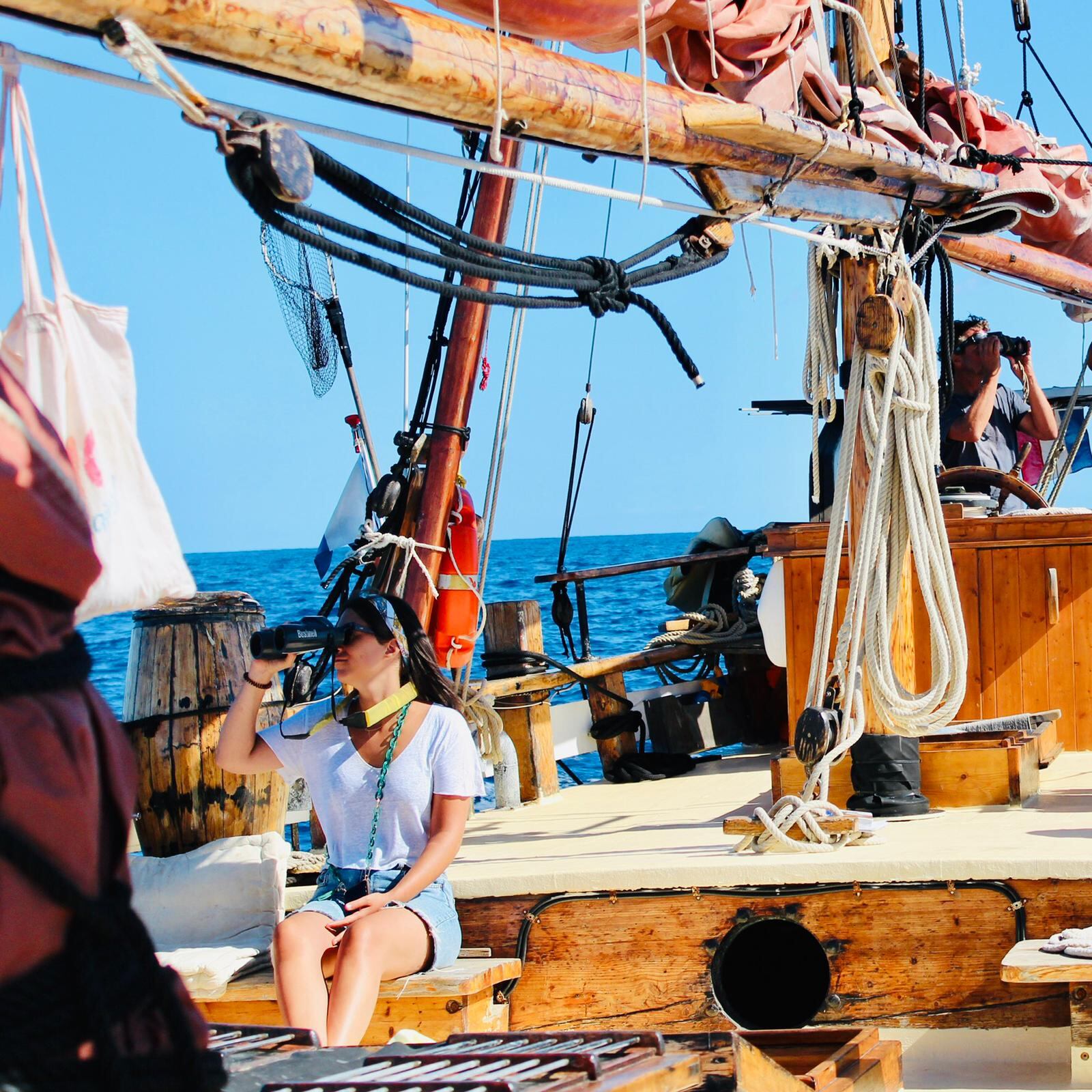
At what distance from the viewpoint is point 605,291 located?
141 inches

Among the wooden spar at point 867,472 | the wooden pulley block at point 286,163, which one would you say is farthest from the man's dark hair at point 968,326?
the wooden pulley block at point 286,163

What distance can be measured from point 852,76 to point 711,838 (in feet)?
9.24

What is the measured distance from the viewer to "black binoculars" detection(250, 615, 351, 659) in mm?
3713

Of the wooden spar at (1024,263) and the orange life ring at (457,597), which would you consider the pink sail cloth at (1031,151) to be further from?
the orange life ring at (457,597)

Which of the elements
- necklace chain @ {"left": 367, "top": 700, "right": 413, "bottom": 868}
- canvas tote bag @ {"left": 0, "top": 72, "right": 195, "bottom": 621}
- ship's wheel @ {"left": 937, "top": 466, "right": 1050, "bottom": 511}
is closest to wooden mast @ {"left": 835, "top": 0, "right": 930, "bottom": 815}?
ship's wheel @ {"left": 937, "top": 466, "right": 1050, "bottom": 511}

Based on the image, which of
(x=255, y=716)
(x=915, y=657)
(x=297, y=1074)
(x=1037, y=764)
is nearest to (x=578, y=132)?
(x=255, y=716)

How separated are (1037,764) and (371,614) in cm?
288

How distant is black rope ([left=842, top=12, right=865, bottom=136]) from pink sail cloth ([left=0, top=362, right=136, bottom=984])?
13.0 feet

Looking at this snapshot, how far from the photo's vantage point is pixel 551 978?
441 centimetres

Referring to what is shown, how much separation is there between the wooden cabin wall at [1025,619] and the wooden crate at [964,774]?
42.7 inches

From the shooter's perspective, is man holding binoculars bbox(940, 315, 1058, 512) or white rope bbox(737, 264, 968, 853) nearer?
white rope bbox(737, 264, 968, 853)

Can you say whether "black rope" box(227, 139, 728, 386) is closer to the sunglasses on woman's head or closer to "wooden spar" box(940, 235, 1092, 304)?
the sunglasses on woman's head

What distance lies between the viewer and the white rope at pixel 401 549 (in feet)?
18.2

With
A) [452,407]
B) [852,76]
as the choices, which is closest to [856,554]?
[452,407]
